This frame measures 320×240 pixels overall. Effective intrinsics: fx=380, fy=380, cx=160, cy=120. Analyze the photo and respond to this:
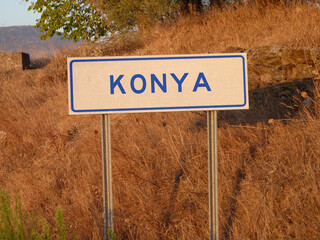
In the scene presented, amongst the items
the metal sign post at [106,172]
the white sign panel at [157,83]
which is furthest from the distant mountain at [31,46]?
the metal sign post at [106,172]

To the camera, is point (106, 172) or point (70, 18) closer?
point (106, 172)

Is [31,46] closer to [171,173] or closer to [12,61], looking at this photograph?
[12,61]

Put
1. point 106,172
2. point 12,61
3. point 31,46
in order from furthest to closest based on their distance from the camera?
1. point 31,46
2. point 12,61
3. point 106,172

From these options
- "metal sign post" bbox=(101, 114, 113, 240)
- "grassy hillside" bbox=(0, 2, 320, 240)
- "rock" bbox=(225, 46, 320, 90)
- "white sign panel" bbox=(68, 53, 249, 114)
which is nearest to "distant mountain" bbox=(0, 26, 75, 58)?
"grassy hillside" bbox=(0, 2, 320, 240)

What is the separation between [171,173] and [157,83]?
4.73 ft

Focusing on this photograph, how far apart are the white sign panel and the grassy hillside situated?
0.95 m

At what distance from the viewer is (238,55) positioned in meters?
2.64

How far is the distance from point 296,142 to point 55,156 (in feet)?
9.88

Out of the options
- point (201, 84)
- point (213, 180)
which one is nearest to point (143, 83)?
point (201, 84)

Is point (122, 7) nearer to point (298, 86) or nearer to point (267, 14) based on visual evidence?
point (267, 14)

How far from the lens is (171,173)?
3.83 metres

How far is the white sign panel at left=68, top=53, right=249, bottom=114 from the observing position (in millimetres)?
2604

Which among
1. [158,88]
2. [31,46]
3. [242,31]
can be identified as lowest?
[158,88]

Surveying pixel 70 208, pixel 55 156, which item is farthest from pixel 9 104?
pixel 70 208
